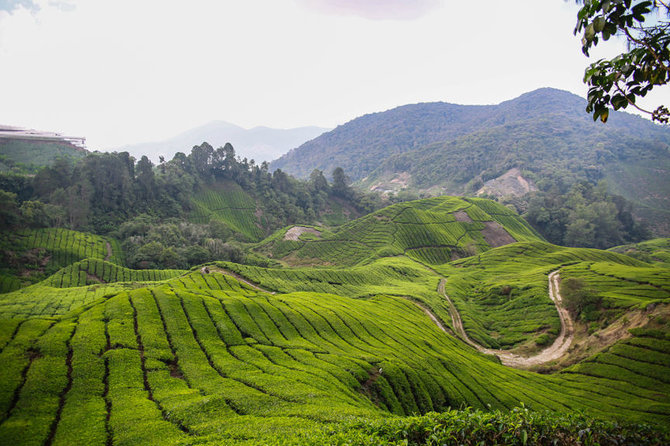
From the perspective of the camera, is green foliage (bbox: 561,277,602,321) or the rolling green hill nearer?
green foliage (bbox: 561,277,602,321)

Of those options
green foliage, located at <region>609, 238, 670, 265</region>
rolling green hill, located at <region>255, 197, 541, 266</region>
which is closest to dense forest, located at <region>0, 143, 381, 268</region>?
A: rolling green hill, located at <region>255, 197, 541, 266</region>

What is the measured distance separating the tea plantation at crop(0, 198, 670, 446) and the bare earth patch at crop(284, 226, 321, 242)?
51.0 metres

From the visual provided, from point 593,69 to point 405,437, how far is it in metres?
11.1

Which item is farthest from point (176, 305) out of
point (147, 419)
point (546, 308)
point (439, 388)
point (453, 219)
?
point (453, 219)

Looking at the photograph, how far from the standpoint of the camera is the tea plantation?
1238 centimetres

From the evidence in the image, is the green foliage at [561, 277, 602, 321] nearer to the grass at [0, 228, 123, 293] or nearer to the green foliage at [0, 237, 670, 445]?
the green foliage at [0, 237, 670, 445]

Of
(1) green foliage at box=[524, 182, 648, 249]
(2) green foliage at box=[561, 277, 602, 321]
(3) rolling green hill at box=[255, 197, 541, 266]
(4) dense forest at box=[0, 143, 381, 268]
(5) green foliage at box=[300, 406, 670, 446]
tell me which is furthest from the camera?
(1) green foliage at box=[524, 182, 648, 249]

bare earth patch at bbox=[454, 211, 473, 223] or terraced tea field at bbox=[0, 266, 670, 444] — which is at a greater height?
bare earth patch at bbox=[454, 211, 473, 223]

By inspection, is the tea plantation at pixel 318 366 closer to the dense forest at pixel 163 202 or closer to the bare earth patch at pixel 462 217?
the dense forest at pixel 163 202

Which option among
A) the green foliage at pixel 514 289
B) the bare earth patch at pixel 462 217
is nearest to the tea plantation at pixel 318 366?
the green foliage at pixel 514 289

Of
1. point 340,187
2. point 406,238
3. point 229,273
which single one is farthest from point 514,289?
point 340,187

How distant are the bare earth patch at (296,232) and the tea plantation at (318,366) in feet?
167

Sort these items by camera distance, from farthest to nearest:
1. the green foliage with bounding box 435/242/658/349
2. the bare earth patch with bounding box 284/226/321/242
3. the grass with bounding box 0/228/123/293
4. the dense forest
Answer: the bare earth patch with bounding box 284/226/321/242
the dense forest
the grass with bounding box 0/228/123/293
the green foliage with bounding box 435/242/658/349

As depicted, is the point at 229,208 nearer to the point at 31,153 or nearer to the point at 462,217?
the point at 31,153
